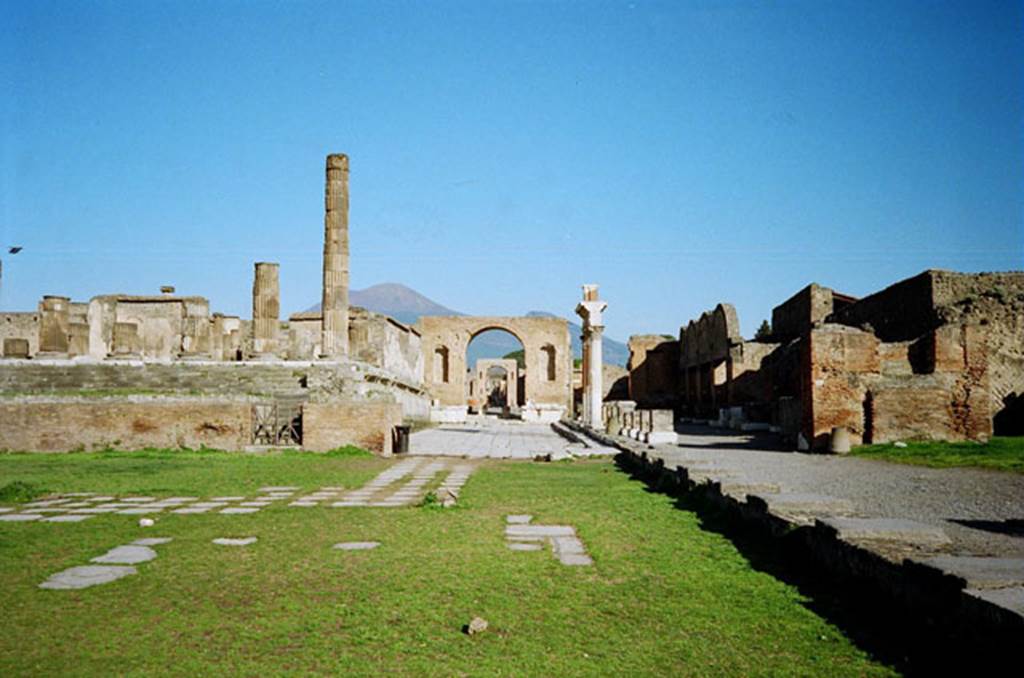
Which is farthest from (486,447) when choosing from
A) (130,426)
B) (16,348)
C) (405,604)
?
(16,348)

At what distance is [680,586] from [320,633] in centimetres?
199

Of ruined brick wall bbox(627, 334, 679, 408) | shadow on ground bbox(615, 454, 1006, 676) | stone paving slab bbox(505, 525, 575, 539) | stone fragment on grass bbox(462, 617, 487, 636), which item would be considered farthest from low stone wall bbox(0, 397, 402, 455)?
ruined brick wall bbox(627, 334, 679, 408)

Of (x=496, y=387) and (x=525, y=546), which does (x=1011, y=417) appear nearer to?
(x=525, y=546)

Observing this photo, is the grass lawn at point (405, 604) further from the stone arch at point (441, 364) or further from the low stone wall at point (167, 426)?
the stone arch at point (441, 364)

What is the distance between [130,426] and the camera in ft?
50.4

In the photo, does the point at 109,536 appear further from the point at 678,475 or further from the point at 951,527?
the point at 951,527

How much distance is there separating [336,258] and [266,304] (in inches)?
150

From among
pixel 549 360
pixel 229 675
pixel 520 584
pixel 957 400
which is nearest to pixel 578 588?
pixel 520 584

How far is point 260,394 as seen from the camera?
1870 cm

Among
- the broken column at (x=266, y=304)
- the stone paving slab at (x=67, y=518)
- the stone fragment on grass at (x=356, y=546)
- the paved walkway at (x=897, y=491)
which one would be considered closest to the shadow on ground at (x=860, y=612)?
the paved walkway at (x=897, y=491)

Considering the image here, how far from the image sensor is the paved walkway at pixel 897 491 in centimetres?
559

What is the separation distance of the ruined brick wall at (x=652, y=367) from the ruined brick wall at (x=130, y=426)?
31.4 meters

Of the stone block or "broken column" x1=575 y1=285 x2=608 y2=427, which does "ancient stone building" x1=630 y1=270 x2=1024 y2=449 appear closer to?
"broken column" x1=575 y1=285 x2=608 y2=427

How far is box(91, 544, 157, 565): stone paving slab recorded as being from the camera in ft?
16.8
